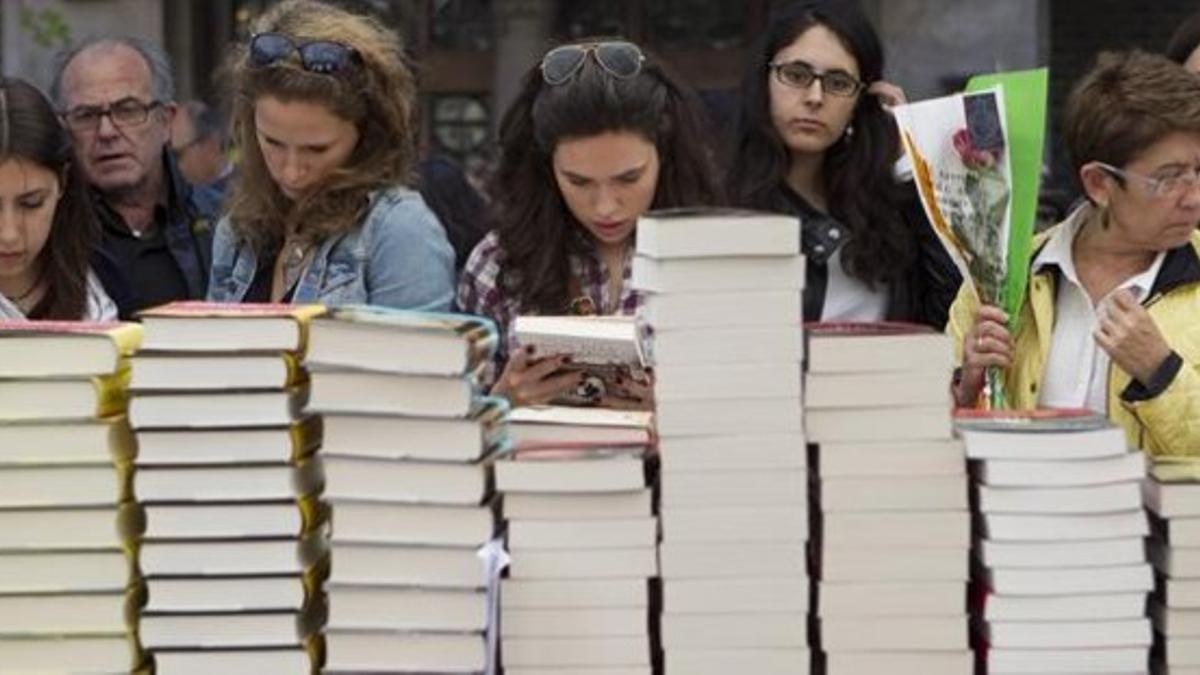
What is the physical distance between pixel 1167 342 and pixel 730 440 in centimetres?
85

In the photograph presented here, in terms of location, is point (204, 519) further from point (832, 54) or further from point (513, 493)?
point (832, 54)

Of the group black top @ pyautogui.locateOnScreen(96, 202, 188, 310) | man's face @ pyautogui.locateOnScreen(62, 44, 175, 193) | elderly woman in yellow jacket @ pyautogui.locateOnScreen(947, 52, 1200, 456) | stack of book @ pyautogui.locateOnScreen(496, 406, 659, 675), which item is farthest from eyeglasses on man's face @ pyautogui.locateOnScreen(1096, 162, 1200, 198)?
man's face @ pyautogui.locateOnScreen(62, 44, 175, 193)

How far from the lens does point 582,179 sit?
12.5ft

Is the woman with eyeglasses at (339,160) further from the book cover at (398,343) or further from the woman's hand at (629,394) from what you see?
the book cover at (398,343)

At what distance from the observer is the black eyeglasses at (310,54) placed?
148 inches

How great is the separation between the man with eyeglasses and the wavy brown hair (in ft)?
2.30

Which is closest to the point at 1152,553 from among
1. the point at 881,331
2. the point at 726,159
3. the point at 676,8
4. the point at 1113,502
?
the point at 1113,502

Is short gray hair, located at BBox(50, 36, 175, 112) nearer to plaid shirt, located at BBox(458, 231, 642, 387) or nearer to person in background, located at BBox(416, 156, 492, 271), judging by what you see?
plaid shirt, located at BBox(458, 231, 642, 387)

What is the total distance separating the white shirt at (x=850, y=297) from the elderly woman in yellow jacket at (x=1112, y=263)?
0.47m

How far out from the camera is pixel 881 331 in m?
3.00

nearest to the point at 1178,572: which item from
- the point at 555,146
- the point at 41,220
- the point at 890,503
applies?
the point at 890,503

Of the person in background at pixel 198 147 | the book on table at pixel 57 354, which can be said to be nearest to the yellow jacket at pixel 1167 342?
the book on table at pixel 57 354

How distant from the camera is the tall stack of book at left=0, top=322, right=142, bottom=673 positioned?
2959 mm

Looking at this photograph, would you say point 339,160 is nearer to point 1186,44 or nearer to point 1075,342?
point 1075,342
